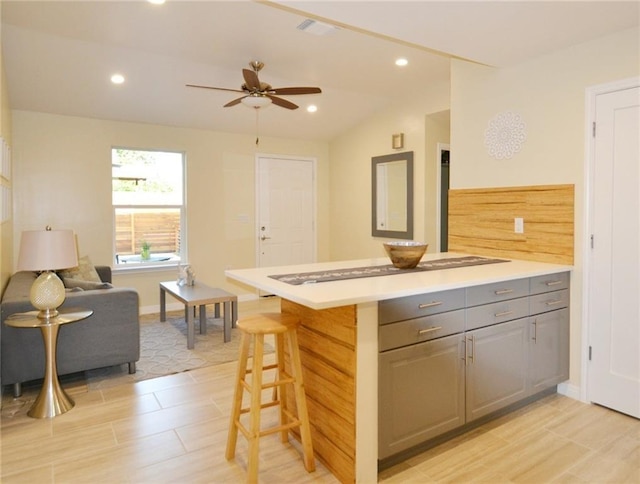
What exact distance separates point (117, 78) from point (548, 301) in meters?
4.37

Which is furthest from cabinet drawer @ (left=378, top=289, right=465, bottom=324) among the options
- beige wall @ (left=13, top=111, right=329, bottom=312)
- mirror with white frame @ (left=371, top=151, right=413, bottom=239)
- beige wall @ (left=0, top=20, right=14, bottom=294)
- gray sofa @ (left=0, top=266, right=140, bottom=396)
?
beige wall @ (left=13, top=111, right=329, bottom=312)

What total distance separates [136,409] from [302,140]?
15.5ft

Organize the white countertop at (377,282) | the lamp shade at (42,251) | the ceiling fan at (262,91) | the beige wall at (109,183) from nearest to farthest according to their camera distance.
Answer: the white countertop at (377,282)
the lamp shade at (42,251)
the ceiling fan at (262,91)
the beige wall at (109,183)

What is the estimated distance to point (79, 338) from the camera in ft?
10.5

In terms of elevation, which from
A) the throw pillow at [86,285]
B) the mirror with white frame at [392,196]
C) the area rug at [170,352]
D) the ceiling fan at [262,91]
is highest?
the ceiling fan at [262,91]

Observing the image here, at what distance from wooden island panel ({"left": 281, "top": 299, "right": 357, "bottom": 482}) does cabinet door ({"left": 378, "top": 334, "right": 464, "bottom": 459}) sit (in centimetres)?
15

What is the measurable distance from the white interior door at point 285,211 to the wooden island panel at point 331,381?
4.15m

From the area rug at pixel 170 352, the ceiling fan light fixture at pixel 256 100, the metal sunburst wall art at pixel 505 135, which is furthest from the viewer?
the ceiling fan light fixture at pixel 256 100

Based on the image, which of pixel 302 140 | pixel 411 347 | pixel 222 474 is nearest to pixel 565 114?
pixel 411 347

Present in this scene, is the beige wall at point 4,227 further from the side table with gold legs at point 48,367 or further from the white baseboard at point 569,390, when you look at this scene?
the white baseboard at point 569,390

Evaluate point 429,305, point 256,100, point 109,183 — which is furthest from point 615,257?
point 109,183

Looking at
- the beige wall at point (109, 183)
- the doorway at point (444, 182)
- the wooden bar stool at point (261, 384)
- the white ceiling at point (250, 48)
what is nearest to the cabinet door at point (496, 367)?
the wooden bar stool at point (261, 384)

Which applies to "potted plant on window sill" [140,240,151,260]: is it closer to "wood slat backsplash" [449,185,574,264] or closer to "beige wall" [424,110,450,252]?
"beige wall" [424,110,450,252]

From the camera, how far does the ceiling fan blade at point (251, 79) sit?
3596 millimetres
